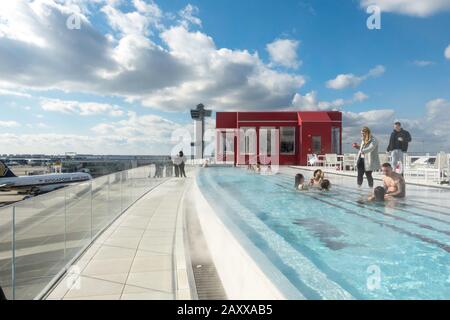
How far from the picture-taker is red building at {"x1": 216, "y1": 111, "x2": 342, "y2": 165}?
2098 centimetres

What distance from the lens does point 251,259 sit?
2.53m

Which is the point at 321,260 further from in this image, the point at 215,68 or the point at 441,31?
the point at 215,68

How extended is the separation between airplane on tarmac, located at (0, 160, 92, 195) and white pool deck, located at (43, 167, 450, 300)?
670 inches

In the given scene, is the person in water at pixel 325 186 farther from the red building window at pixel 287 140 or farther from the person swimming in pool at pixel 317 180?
the red building window at pixel 287 140

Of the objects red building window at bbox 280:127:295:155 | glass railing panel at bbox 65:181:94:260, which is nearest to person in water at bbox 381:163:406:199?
glass railing panel at bbox 65:181:94:260

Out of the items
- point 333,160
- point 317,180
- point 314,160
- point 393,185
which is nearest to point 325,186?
point 317,180

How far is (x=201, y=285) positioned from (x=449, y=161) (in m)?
8.32

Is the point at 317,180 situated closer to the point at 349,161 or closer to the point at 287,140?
the point at 349,161

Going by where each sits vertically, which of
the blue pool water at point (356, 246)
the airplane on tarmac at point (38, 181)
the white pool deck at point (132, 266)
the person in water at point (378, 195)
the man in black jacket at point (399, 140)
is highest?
the man in black jacket at point (399, 140)

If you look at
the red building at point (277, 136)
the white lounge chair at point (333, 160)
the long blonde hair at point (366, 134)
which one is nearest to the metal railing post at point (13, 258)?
the long blonde hair at point (366, 134)

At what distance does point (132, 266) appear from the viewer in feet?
12.8

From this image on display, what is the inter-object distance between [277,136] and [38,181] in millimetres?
16610

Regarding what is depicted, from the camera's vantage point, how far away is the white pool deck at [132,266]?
316cm
